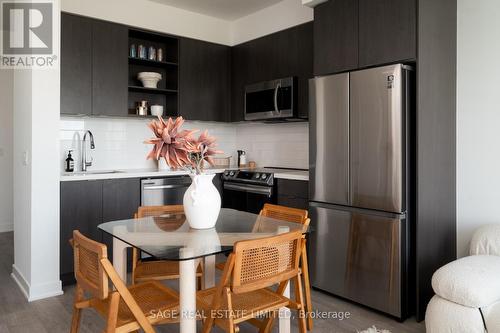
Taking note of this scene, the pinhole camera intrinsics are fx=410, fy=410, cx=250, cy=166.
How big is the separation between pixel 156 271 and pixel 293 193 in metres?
1.61

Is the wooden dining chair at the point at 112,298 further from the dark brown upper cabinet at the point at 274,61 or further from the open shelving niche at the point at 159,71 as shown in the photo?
the open shelving niche at the point at 159,71

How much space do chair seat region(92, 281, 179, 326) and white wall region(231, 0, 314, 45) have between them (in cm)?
314

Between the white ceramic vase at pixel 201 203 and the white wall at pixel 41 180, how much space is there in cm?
169

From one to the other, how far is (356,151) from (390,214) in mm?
520

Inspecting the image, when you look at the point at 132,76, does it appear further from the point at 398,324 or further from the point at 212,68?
the point at 398,324

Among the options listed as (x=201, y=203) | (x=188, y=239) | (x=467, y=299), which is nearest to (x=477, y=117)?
(x=467, y=299)

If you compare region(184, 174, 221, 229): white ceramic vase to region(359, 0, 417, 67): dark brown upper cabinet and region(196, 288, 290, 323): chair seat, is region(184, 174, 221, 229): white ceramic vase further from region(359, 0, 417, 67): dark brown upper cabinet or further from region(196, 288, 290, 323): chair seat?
region(359, 0, 417, 67): dark brown upper cabinet

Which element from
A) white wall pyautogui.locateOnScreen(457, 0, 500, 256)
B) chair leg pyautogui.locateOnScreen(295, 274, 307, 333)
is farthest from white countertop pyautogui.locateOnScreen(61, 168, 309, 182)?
chair leg pyautogui.locateOnScreen(295, 274, 307, 333)

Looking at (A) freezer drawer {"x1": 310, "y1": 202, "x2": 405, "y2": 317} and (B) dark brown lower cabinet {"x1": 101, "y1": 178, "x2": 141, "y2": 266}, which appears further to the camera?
(B) dark brown lower cabinet {"x1": 101, "y1": 178, "x2": 141, "y2": 266}

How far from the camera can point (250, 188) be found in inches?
165

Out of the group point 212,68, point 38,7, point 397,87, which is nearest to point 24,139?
point 38,7

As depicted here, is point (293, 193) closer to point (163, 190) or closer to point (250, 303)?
point (163, 190)

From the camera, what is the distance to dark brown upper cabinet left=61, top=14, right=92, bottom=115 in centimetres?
383

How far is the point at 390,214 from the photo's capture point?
286cm
